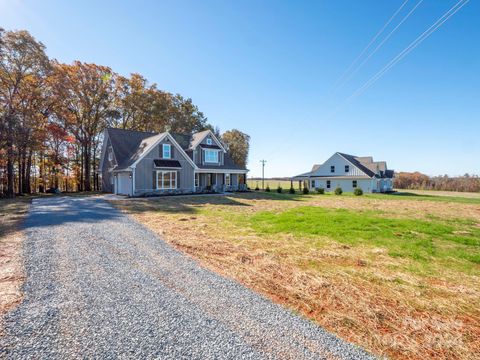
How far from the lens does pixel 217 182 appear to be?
2809cm

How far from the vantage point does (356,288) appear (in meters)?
4.40

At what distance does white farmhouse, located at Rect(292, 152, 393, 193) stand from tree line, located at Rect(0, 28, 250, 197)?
1967cm

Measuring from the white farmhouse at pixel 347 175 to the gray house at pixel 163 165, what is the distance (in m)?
14.4

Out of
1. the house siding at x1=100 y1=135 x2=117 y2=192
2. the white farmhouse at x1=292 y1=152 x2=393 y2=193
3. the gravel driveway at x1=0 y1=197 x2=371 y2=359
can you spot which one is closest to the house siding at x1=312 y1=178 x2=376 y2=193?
the white farmhouse at x1=292 y1=152 x2=393 y2=193

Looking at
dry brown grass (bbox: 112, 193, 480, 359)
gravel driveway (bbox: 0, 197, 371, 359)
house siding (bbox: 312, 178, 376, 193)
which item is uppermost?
house siding (bbox: 312, 178, 376, 193)

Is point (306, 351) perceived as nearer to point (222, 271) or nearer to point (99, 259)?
point (222, 271)

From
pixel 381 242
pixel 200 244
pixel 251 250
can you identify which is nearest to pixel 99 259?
pixel 200 244

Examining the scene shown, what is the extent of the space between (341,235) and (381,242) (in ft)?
3.92

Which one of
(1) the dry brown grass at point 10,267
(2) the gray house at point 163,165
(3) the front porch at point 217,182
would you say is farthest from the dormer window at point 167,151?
(1) the dry brown grass at point 10,267

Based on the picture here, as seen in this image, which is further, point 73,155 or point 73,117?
point 73,155

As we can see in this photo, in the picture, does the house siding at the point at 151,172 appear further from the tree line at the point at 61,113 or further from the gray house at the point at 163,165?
the tree line at the point at 61,113

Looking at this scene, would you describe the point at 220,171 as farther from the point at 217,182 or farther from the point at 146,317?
the point at 146,317

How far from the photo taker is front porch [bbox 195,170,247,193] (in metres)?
26.5

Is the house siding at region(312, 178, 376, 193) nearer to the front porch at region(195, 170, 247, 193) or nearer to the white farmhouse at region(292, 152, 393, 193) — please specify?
the white farmhouse at region(292, 152, 393, 193)
